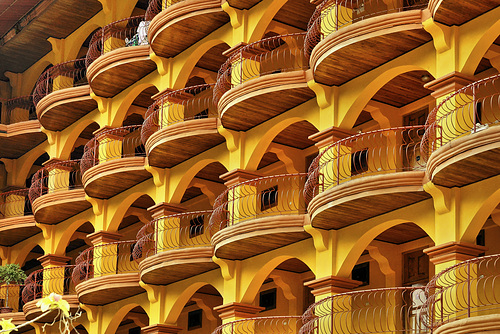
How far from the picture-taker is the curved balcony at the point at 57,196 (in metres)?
34.6

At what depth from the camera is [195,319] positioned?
3344cm

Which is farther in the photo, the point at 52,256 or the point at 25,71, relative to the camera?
the point at 25,71

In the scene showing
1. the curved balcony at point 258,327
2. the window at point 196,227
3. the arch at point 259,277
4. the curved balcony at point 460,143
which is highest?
the window at point 196,227

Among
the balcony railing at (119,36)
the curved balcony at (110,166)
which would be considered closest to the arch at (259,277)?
the curved balcony at (110,166)

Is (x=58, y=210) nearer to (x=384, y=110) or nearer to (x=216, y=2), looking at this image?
(x=216, y=2)

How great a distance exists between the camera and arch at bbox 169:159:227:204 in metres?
29.5

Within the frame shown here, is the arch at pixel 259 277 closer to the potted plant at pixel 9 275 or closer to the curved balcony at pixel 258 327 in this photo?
the curved balcony at pixel 258 327

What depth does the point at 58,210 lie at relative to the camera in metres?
35.4

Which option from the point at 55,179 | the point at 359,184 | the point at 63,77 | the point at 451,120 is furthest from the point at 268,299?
the point at 63,77

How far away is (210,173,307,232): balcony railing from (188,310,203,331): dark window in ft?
19.5

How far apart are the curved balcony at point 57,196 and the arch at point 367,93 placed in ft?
45.5

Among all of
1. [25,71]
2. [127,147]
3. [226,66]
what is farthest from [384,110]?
[25,71]

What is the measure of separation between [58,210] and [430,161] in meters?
19.9

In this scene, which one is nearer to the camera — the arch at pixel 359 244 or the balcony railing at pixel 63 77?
the arch at pixel 359 244
